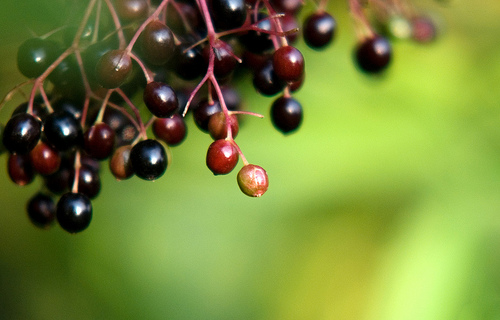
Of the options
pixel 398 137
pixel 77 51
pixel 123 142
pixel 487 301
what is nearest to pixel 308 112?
pixel 398 137

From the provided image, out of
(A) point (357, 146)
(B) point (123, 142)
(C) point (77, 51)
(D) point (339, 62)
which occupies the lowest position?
A: (B) point (123, 142)

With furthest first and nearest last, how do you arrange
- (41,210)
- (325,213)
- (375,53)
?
(325,213) → (375,53) → (41,210)

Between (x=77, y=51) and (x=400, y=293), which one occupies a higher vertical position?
(x=77, y=51)

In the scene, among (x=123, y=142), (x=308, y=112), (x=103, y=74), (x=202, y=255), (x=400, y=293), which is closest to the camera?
(x=103, y=74)

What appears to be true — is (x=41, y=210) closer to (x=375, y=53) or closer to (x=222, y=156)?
(x=222, y=156)

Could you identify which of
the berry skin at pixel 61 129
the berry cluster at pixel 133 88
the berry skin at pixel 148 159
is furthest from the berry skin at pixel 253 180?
the berry skin at pixel 61 129

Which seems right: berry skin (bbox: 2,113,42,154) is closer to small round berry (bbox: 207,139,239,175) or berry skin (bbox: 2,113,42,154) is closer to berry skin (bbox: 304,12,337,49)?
small round berry (bbox: 207,139,239,175)

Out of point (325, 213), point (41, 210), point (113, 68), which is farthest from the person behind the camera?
point (325, 213)

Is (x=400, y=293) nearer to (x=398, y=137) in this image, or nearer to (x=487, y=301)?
(x=487, y=301)

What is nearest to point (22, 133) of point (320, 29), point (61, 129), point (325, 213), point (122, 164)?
point (61, 129)
